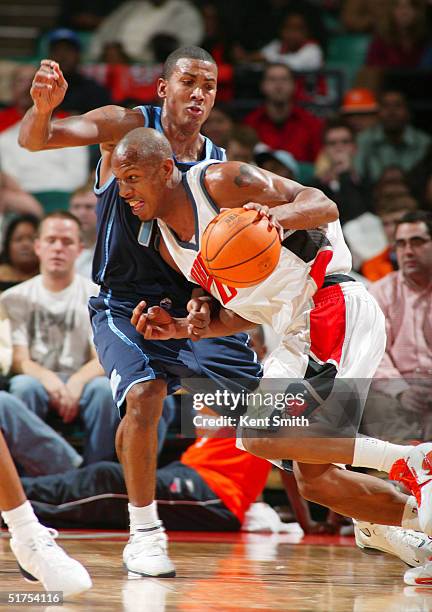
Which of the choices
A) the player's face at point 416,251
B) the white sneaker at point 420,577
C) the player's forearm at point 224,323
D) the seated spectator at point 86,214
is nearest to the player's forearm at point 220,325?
the player's forearm at point 224,323

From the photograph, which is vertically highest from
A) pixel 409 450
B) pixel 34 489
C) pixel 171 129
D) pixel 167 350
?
pixel 171 129

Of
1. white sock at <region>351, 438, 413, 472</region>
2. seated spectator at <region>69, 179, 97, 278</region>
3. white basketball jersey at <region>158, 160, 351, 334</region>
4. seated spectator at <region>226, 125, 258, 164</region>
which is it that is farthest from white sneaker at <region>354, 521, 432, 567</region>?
seated spectator at <region>226, 125, 258, 164</region>

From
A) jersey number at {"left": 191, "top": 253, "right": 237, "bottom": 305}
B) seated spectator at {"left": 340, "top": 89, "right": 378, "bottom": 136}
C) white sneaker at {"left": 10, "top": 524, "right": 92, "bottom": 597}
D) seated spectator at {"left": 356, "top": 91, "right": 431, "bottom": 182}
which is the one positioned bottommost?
white sneaker at {"left": 10, "top": 524, "right": 92, "bottom": 597}

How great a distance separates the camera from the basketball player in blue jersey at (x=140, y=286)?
12.4 ft

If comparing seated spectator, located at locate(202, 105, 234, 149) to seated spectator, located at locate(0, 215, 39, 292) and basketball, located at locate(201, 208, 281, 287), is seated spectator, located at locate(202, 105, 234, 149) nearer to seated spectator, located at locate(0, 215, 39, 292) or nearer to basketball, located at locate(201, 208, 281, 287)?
seated spectator, located at locate(0, 215, 39, 292)

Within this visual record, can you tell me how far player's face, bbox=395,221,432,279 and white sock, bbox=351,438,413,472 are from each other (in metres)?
2.01

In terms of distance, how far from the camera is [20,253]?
6.30 meters

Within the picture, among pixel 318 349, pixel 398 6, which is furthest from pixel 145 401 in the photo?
pixel 398 6

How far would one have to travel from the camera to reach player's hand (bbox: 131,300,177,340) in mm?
3545

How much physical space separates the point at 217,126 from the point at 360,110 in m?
1.49

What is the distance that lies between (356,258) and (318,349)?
323 centimetres

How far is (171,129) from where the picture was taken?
4152mm

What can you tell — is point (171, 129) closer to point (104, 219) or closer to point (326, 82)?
point (104, 219)

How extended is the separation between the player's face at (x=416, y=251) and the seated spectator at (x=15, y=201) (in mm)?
2901
